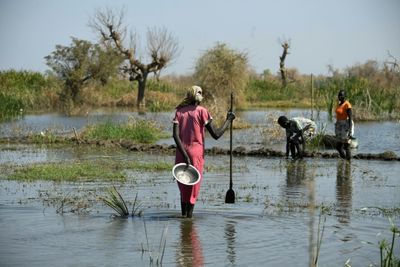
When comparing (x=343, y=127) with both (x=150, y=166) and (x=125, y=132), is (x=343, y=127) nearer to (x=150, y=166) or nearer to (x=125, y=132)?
(x=150, y=166)

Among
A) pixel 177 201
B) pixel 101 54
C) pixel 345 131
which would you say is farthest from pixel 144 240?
pixel 101 54

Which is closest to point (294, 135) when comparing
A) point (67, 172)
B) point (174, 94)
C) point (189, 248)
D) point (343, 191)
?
point (343, 191)

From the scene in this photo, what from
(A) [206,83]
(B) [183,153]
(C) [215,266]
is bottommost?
(C) [215,266]

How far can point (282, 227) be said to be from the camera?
820 centimetres

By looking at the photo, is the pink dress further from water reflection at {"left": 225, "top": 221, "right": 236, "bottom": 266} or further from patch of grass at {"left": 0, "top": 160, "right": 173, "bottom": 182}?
patch of grass at {"left": 0, "top": 160, "right": 173, "bottom": 182}

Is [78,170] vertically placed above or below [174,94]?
below

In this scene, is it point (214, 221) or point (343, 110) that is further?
point (343, 110)

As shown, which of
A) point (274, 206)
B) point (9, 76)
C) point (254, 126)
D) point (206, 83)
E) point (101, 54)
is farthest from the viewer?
point (9, 76)

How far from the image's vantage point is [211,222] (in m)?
8.50

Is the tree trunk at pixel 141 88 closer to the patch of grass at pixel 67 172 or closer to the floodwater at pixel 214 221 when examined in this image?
the patch of grass at pixel 67 172

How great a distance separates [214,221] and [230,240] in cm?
99

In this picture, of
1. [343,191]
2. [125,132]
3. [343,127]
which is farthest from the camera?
[125,132]

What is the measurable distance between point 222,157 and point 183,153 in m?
7.86

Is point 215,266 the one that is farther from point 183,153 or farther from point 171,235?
point 183,153
